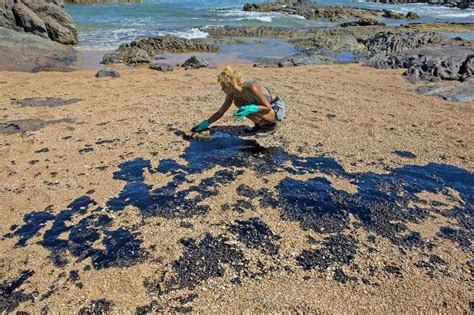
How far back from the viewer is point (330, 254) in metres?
3.91

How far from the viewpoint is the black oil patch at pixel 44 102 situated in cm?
777

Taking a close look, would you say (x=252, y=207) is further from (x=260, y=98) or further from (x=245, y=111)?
(x=260, y=98)

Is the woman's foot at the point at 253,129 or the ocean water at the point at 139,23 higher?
the ocean water at the point at 139,23

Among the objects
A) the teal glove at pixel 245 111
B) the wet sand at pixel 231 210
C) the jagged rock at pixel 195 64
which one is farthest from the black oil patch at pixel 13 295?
the jagged rock at pixel 195 64

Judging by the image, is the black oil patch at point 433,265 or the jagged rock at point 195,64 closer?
the black oil patch at point 433,265

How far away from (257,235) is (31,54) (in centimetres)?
1024

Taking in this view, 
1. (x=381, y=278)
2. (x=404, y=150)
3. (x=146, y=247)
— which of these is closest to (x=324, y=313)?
(x=381, y=278)

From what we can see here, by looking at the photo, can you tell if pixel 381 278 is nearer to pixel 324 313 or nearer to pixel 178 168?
pixel 324 313

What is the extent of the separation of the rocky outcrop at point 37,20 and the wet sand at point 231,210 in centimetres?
825

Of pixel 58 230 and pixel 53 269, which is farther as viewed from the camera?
pixel 58 230

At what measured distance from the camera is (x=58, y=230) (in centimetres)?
416

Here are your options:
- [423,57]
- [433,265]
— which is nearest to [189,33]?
[423,57]

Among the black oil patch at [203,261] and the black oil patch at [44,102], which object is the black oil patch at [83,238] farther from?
the black oil patch at [44,102]

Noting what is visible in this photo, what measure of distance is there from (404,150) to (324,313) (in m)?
3.66
